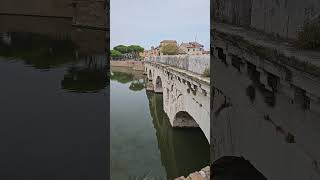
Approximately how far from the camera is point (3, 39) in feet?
5.77

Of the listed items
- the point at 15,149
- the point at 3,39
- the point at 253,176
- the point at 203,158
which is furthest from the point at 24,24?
the point at 203,158

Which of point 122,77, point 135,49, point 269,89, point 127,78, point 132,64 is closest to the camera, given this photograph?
point 269,89

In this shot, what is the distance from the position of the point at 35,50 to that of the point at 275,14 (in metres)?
1.91

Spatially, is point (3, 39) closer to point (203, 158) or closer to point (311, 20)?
point (311, 20)

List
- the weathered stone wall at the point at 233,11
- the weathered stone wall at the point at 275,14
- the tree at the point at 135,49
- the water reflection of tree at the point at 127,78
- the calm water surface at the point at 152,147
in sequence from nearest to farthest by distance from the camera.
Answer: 1. the weathered stone wall at the point at 275,14
2. the weathered stone wall at the point at 233,11
3. the calm water surface at the point at 152,147
4. the water reflection of tree at the point at 127,78
5. the tree at the point at 135,49

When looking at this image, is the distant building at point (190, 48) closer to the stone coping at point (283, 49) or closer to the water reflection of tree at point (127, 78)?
the water reflection of tree at point (127, 78)

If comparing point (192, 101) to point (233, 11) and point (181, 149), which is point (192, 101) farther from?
point (233, 11)

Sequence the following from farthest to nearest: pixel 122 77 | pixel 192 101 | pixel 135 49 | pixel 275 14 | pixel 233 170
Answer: pixel 135 49, pixel 122 77, pixel 192 101, pixel 233 170, pixel 275 14

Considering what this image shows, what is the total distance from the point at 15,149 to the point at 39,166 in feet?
0.46

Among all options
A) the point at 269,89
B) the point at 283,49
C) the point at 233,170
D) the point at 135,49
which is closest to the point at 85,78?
the point at 283,49

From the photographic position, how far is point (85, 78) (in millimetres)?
1814

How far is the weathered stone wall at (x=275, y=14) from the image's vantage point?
2312 mm

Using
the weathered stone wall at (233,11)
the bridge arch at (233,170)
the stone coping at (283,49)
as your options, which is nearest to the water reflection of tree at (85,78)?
the stone coping at (283,49)

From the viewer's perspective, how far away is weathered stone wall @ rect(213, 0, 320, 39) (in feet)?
7.59
